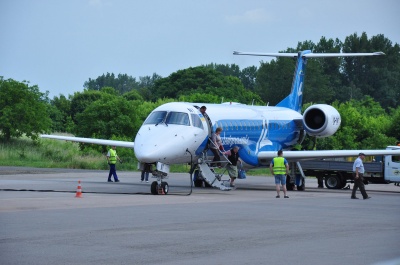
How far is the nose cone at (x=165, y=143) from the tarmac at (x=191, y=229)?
1273 millimetres

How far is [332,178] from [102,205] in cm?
1786

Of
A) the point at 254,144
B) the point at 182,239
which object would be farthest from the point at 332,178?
the point at 182,239

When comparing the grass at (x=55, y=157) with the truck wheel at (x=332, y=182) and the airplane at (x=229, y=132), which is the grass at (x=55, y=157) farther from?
the truck wheel at (x=332, y=182)

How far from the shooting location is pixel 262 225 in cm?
1828

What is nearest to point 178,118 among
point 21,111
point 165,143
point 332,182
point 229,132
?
point 165,143

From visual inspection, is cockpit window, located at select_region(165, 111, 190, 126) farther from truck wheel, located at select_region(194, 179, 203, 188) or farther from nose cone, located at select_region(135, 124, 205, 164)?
truck wheel, located at select_region(194, 179, 203, 188)

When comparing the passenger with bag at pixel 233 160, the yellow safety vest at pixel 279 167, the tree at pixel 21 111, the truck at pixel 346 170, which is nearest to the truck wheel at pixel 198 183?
the passenger with bag at pixel 233 160

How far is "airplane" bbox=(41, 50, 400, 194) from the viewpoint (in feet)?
92.9

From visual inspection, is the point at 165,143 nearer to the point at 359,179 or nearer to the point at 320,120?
the point at 359,179

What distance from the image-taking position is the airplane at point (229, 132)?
28328mm

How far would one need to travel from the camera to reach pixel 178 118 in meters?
29.7

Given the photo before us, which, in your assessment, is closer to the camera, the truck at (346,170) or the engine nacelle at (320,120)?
the truck at (346,170)

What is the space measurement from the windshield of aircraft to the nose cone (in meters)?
0.27

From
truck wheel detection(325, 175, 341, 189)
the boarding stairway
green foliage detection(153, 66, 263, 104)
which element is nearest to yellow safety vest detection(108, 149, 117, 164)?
the boarding stairway
